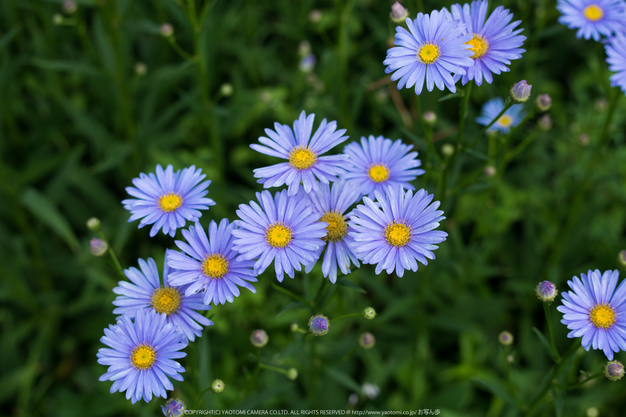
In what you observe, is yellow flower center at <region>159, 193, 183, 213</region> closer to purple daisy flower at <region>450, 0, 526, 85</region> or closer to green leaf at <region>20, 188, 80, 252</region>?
purple daisy flower at <region>450, 0, 526, 85</region>

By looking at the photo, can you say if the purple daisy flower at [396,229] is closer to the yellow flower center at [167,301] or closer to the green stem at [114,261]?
the yellow flower center at [167,301]

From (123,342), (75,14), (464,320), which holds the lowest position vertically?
(123,342)

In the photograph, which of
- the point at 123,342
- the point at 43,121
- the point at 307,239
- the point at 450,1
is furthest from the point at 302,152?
the point at 43,121

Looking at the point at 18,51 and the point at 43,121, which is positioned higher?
the point at 18,51

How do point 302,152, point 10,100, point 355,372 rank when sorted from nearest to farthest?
point 302,152
point 355,372
point 10,100

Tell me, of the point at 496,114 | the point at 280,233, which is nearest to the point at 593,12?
the point at 496,114

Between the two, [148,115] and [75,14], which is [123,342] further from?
[75,14]

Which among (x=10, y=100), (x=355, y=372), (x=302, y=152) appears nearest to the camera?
(x=302, y=152)
